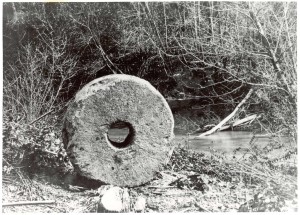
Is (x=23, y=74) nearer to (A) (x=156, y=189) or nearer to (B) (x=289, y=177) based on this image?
(A) (x=156, y=189)

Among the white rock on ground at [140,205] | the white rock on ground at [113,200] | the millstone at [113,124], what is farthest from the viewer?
the millstone at [113,124]

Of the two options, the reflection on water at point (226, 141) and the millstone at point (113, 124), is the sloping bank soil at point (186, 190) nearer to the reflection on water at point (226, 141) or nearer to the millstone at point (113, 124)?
the millstone at point (113, 124)

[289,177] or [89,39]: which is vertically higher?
[89,39]

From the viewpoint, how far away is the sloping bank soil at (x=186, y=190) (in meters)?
4.19

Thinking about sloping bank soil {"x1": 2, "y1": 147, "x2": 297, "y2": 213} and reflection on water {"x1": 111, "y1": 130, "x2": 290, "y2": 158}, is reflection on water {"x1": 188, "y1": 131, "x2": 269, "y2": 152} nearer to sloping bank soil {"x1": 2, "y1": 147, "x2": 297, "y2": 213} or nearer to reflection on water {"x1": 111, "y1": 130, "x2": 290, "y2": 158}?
reflection on water {"x1": 111, "y1": 130, "x2": 290, "y2": 158}

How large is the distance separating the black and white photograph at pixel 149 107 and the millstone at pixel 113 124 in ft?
0.04

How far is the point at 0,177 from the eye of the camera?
4254 mm

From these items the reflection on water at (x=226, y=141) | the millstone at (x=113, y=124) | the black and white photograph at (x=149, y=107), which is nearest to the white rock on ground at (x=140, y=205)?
the black and white photograph at (x=149, y=107)

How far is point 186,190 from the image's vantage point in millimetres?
4578

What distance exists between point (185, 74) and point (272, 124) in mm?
2093

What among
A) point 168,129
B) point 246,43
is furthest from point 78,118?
point 246,43

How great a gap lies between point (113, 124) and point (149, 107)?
18.5 inches

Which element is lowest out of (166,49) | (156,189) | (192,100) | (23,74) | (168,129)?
(156,189)

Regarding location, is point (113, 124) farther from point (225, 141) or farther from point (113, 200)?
point (225, 141)
